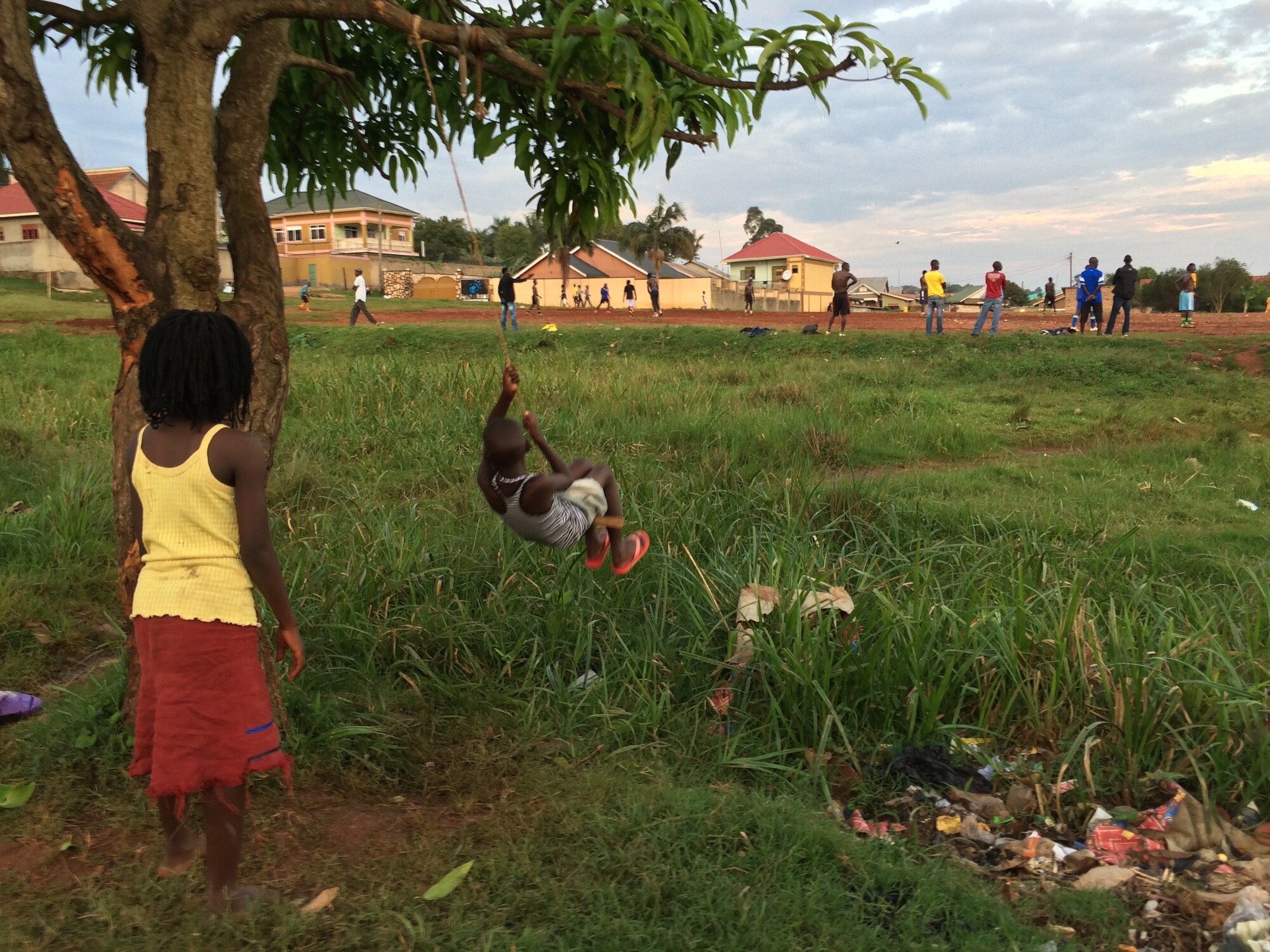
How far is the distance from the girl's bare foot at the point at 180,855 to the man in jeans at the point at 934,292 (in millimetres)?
16706

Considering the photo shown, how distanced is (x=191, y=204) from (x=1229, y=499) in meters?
7.37

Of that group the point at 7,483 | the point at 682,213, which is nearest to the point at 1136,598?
the point at 7,483

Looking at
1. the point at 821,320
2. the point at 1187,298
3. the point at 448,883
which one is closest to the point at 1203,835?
the point at 448,883

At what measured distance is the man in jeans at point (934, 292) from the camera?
58.0 ft

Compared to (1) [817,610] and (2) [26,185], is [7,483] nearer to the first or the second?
(2) [26,185]

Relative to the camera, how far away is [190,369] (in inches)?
95.7

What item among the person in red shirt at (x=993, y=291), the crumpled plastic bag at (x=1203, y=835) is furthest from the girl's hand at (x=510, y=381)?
the person in red shirt at (x=993, y=291)

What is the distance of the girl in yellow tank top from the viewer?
245 cm

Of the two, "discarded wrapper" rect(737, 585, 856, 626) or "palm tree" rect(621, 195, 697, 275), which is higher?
"palm tree" rect(621, 195, 697, 275)

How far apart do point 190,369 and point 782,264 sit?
58.1 meters

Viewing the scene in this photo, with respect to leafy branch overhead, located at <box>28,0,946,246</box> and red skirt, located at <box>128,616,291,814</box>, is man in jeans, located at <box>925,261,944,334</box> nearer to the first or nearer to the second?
leafy branch overhead, located at <box>28,0,946,246</box>

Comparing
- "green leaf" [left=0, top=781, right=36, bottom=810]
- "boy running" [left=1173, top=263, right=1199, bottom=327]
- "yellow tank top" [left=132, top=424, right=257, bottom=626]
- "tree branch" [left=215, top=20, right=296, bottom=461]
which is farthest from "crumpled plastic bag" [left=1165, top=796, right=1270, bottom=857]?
"boy running" [left=1173, top=263, right=1199, bottom=327]

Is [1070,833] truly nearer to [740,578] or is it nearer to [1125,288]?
[740,578]

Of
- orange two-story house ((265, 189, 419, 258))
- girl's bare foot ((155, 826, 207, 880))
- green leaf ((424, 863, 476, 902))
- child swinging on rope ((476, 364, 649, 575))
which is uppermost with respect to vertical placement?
orange two-story house ((265, 189, 419, 258))
